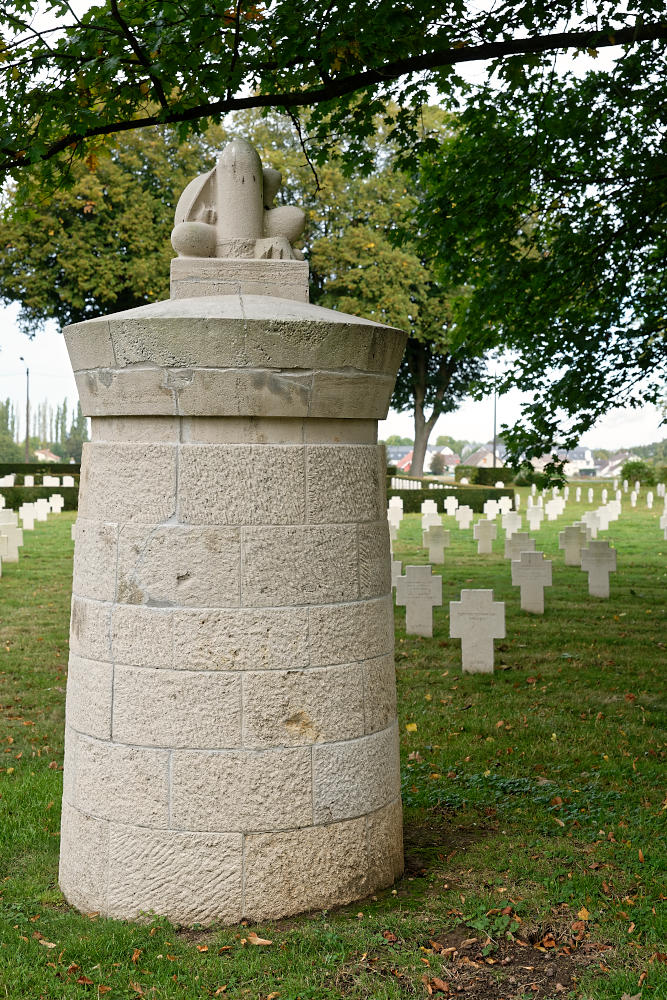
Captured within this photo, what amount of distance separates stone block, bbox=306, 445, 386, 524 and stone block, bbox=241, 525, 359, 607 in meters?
0.07

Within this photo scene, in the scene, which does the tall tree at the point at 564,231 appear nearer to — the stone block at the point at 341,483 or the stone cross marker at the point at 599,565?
the stone cross marker at the point at 599,565

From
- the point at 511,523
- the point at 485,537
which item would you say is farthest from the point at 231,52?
the point at 511,523

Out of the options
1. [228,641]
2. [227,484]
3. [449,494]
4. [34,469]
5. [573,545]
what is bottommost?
[573,545]

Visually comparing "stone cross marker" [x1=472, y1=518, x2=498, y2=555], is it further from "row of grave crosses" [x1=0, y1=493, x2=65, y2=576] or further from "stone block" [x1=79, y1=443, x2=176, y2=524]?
"stone block" [x1=79, y1=443, x2=176, y2=524]

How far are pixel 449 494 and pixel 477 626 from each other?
20.8m

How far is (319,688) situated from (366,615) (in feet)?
1.31

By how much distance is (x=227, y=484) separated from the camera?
3.74 meters

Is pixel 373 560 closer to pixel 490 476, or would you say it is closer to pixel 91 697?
pixel 91 697

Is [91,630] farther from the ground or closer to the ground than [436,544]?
farther from the ground

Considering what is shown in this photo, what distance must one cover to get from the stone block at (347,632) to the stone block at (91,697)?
90 cm

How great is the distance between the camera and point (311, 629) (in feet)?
12.5

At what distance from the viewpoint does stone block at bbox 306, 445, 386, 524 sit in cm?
384

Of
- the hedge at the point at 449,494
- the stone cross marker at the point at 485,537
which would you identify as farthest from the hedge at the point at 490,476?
the stone cross marker at the point at 485,537

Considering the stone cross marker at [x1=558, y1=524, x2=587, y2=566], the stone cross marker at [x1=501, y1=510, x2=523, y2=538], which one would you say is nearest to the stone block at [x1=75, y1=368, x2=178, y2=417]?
the stone cross marker at [x1=558, y1=524, x2=587, y2=566]
